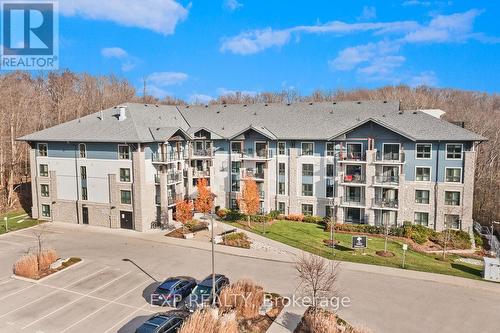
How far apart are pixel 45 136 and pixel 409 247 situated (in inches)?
1552

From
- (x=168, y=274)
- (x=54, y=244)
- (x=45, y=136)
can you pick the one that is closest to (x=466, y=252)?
(x=168, y=274)

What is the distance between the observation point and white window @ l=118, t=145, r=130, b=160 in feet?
120

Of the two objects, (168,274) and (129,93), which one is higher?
(129,93)

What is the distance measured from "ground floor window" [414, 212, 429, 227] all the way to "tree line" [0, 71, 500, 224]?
40.9 ft

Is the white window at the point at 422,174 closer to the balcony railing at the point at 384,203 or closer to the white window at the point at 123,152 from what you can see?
the balcony railing at the point at 384,203

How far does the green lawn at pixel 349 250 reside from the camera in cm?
2812

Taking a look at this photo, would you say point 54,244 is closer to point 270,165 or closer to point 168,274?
point 168,274

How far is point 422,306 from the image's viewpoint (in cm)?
2138

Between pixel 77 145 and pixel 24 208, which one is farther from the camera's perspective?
pixel 24 208

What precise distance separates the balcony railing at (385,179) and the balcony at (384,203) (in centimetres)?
181

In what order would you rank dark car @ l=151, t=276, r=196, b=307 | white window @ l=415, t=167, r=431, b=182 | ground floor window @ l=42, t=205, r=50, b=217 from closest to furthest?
1. dark car @ l=151, t=276, r=196, b=307
2. white window @ l=415, t=167, r=431, b=182
3. ground floor window @ l=42, t=205, r=50, b=217

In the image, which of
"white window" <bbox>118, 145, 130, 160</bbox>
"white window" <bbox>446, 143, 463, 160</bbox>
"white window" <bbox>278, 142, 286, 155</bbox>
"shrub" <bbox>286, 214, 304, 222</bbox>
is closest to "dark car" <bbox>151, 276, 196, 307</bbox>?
"white window" <bbox>118, 145, 130, 160</bbox>

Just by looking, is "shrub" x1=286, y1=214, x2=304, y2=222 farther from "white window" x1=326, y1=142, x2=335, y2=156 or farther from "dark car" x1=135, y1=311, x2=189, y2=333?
"dark car" x1=135, y1=311, x2=189, y2=333

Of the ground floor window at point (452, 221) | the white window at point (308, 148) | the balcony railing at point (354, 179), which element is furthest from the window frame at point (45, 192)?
the ground floor window at point (452, 221)
